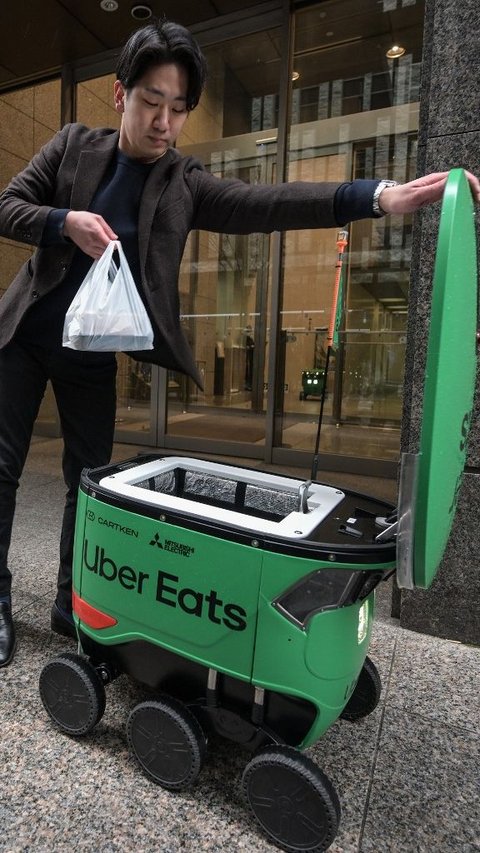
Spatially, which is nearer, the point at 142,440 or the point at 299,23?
the point at 299,23

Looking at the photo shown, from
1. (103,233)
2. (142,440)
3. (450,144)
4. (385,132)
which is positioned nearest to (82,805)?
(103,233)

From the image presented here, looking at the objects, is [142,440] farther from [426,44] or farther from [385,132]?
[426,44]

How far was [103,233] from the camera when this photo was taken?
118 centimetres

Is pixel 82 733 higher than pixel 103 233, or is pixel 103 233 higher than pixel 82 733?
pixel 103 233

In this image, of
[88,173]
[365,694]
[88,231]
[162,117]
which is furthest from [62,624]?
[162,117]

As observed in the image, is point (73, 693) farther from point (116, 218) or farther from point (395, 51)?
point (395, 51)

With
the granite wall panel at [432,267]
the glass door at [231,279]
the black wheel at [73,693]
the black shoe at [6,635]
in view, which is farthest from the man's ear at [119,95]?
the glass door at [231,279]

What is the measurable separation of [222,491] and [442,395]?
0.71 meters

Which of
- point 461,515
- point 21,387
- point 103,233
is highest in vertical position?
point 103,233

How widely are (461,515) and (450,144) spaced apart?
4.02 feet

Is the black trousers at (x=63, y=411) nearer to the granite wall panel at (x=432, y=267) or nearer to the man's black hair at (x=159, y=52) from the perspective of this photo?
the man's black hair at (x=159, y=52)

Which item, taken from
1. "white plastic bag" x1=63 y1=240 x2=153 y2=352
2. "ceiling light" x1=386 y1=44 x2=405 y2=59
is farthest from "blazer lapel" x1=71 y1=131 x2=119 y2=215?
"ceiling light" x1=386 y1=44 x2=405 y2=59

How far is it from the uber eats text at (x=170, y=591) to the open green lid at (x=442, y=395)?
328 millimetres

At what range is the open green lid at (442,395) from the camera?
2.52 feet
